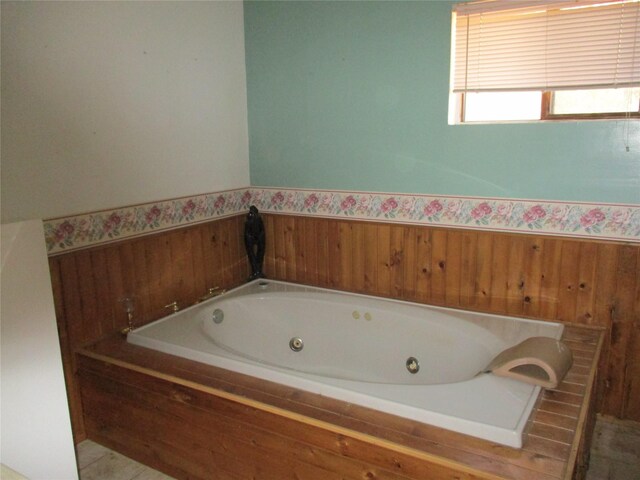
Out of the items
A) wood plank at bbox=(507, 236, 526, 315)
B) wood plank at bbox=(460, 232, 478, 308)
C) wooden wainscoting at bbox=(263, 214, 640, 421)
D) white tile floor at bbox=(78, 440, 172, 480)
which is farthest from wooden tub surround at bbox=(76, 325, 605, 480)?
wood plank at bbox=(460, 232, 478, 308)

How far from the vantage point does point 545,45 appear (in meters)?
2.39

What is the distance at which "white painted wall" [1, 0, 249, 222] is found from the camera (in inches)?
82.0

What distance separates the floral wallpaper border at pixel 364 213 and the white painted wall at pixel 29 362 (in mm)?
871

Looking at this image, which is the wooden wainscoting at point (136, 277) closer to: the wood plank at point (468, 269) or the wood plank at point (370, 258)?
the wood plank at point (370, 258)

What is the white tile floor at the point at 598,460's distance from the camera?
2.17 meters

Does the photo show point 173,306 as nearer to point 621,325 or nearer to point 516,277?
point 516,277

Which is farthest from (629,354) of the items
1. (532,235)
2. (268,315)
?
(268,315)

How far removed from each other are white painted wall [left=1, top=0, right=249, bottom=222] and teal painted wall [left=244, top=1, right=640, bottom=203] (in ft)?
0.70

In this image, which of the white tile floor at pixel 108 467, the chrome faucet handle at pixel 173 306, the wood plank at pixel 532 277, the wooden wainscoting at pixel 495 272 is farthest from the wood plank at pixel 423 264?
the white tile floor at pixel 108 467

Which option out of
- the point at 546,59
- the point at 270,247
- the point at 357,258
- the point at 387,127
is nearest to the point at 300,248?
the point at 270,247

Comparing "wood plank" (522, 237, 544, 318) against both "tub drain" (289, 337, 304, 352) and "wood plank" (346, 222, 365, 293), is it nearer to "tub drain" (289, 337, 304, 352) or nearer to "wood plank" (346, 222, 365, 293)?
"wood plank" (346, 222, 365, 293)

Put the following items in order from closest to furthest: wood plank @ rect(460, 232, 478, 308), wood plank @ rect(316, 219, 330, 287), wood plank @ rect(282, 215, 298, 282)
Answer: wood plank @ rect(460, 232, 478, 308) → wood plank @ rect(316, 219, 330, 287) → wood plank @ rect(282, 215, 298, 282)

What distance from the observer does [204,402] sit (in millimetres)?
1999

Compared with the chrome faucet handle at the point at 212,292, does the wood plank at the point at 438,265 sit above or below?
above
